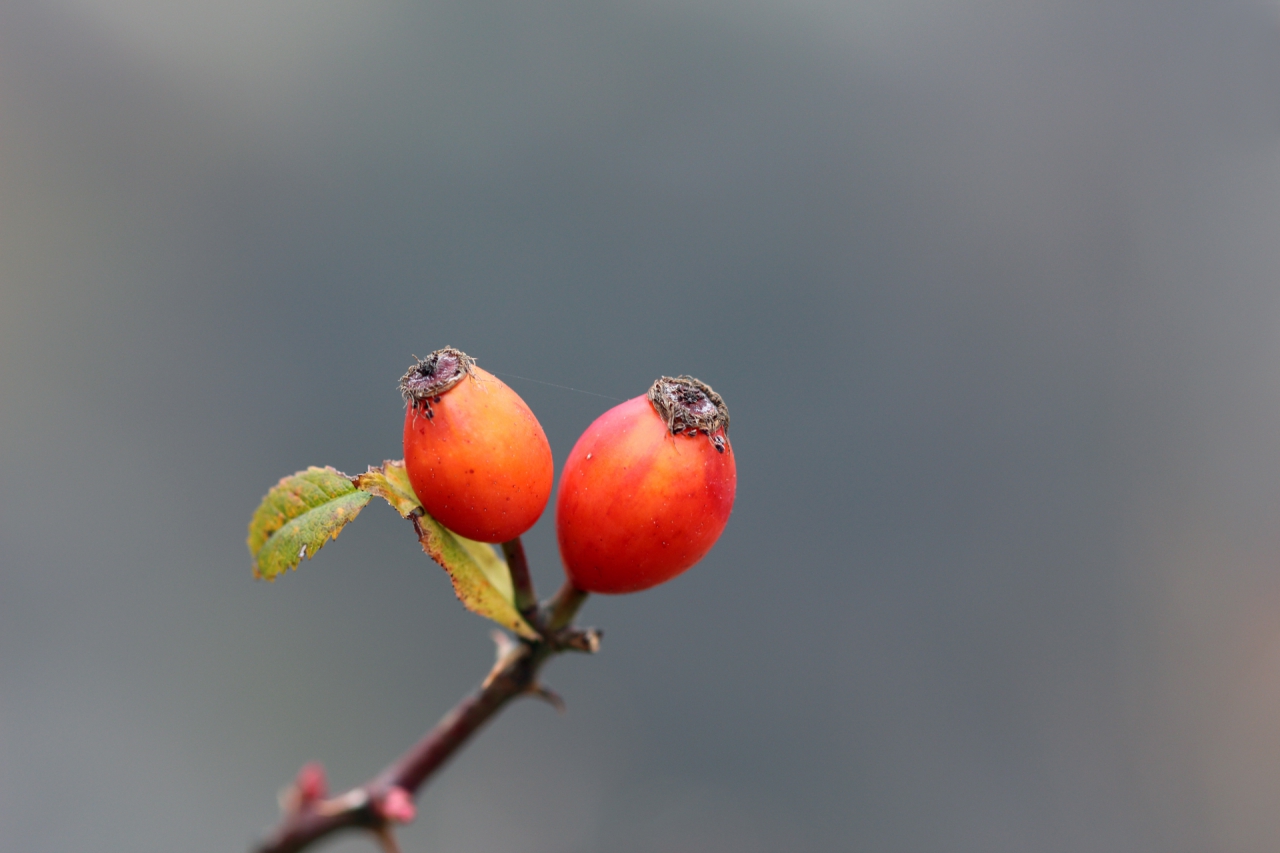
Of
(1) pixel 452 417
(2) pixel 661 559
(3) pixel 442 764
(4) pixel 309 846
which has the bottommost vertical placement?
(4) pixel 309 846

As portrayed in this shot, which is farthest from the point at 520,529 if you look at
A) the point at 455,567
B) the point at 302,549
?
the point at 302,549

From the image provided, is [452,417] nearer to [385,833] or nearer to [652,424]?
[652,424]

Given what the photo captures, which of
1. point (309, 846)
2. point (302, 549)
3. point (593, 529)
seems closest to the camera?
point (302, 549)

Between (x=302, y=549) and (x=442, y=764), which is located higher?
(x=302, y=549)

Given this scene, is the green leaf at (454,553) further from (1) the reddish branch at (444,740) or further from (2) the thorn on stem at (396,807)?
(2) the thorn on stem at (396,807)

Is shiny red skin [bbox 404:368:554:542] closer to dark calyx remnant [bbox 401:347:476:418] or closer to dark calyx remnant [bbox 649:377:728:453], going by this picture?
dark calyx remnant [bbox 401:347:476:418]

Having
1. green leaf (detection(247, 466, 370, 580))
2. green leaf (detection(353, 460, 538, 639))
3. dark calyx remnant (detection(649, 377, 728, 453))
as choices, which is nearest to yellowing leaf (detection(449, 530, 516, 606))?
green leaf (detection(353, 460, 538, 639))

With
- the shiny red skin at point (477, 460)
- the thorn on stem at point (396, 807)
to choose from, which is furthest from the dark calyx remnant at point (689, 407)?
the thorn on stem at point (396, 807)
